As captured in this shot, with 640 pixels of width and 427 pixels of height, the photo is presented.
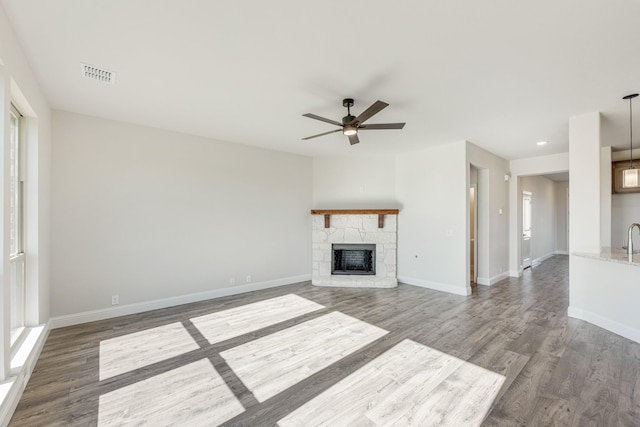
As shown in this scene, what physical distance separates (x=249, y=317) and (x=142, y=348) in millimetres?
1282

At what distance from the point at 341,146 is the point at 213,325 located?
3649mm

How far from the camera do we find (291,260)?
5863mm

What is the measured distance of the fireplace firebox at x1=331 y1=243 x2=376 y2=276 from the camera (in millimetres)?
6047

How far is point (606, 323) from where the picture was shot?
3438 mm

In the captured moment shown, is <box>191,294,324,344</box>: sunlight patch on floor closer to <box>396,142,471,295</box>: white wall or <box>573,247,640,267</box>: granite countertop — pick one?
<box>396,142,471,295</box>: white wall

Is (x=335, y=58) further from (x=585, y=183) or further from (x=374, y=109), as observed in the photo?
(x=585, y=183)

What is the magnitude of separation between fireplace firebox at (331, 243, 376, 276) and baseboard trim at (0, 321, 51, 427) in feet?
14.9

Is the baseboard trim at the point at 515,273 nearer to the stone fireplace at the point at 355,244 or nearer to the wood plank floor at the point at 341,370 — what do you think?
the wood plank floor at the point at 341,370

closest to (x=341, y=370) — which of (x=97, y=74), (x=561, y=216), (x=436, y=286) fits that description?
(x=436, y=286)

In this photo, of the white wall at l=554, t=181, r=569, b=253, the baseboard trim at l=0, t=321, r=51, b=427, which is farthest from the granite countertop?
the white wall at l=554, t=181, r=569, b=253

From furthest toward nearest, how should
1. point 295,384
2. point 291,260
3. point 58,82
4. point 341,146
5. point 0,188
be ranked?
point 291,260
point 341,146
point 58,82
point 295,384
point 0,188

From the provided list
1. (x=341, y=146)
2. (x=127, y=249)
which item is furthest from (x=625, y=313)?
(x=127, y=249)

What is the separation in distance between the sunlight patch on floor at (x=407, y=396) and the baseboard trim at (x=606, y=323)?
204cm

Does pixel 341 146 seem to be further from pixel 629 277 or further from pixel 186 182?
pixel 629 277
